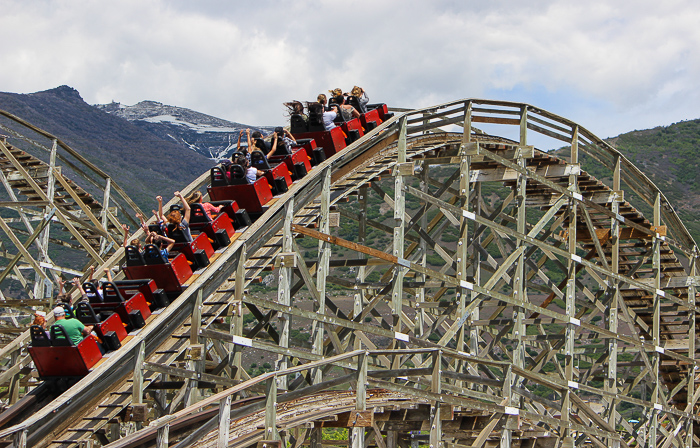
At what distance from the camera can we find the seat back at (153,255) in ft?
38.7

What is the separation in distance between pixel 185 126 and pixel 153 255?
426ft

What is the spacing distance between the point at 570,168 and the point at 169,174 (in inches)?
3510

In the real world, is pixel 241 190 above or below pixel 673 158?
below

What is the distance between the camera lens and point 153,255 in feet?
38.9

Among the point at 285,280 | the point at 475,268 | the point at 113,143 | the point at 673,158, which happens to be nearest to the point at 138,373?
the point at 285,280

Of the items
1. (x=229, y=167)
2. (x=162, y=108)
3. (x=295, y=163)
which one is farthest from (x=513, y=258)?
(x=162, y=108)

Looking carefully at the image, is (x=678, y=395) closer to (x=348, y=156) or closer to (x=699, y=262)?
(x=699, y=262)

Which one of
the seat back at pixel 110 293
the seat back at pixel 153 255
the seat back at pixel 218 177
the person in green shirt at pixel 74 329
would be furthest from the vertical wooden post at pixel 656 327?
the person in green shirt at pixel 74 329

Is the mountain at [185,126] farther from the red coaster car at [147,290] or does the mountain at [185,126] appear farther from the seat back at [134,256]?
the red coaster car at [147,290]

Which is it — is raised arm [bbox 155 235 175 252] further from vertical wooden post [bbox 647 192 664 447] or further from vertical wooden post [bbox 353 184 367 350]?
vertical wooden post [bbox 647 192 664 447]

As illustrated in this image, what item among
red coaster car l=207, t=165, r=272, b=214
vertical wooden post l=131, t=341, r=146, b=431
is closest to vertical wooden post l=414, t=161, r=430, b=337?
red coaster car l=207, t=165, r=272, b=214

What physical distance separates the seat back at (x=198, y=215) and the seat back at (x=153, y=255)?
97 centimetres

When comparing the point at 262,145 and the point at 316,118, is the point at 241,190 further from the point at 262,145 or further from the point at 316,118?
the point at 316,118

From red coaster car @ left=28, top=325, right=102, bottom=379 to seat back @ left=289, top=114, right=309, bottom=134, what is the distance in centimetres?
637
